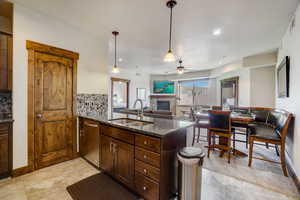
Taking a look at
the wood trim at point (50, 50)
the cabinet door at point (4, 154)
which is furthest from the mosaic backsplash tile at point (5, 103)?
the wood trim at point (50, 50)

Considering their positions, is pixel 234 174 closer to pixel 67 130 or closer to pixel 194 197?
pixel 194 197

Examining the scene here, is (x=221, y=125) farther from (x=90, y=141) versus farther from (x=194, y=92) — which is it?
(x=194, y=92)

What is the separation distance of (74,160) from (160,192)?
218cm

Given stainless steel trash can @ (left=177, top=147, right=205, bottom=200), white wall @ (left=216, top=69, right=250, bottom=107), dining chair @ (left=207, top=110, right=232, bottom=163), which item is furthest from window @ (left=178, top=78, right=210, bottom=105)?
stainless steel trash can @ (left=177, top=147, right=205, bottom=200)

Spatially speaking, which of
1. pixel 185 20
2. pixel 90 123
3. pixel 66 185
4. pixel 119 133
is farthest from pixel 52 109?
pixel 185 20

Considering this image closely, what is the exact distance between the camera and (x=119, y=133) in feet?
6.25

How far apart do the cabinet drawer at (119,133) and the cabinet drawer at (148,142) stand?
110 mm

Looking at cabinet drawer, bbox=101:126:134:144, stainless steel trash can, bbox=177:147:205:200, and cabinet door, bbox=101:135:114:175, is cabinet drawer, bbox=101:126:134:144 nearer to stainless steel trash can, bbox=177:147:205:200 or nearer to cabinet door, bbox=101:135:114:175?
cabinet door, bbox=101:135:114:175

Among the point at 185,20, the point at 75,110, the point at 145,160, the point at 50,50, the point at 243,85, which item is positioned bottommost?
the point at 145,160

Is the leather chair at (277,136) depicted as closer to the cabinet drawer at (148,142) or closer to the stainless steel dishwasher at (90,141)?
the cabinet drawer at (148,142)

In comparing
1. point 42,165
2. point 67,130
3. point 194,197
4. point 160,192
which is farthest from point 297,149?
point 42,165

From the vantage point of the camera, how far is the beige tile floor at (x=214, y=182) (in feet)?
5.88

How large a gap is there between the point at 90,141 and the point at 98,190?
93 centimetres

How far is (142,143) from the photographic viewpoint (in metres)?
1.63
